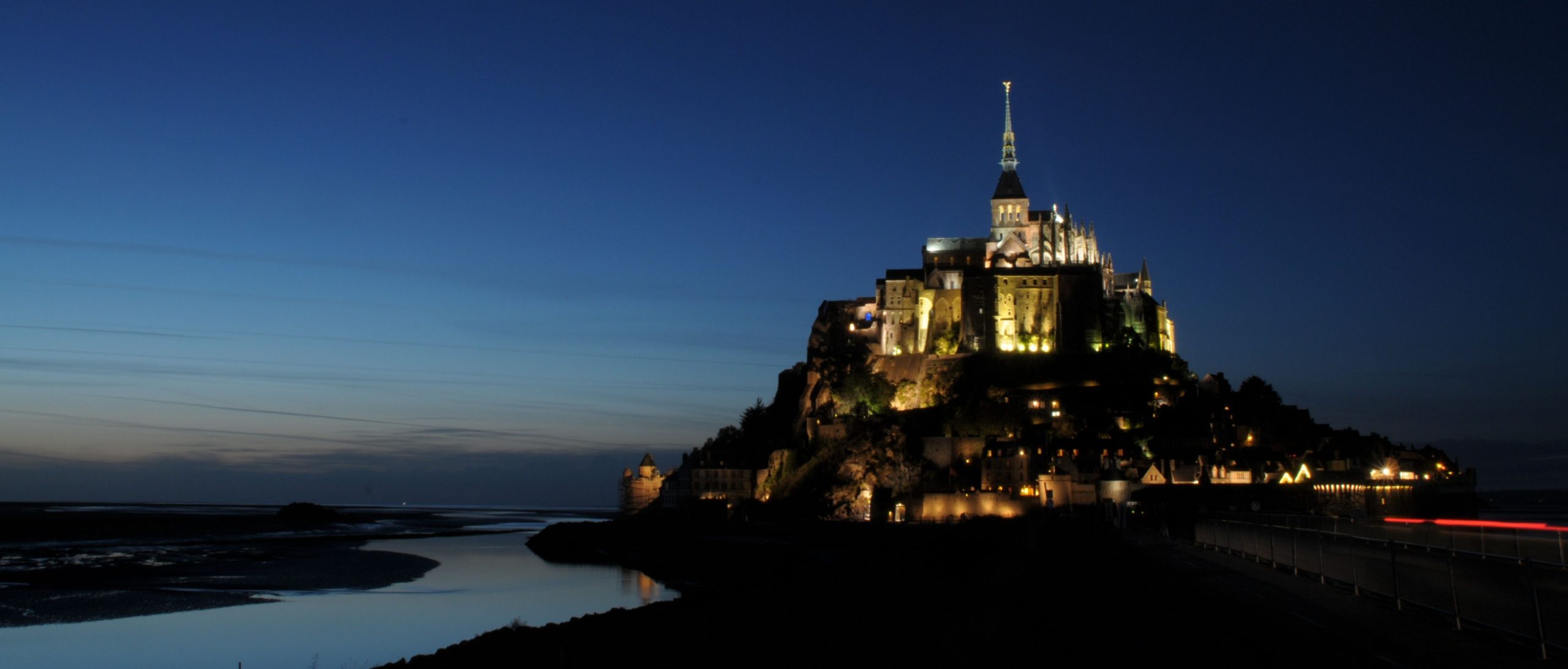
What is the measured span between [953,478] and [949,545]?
25574mm

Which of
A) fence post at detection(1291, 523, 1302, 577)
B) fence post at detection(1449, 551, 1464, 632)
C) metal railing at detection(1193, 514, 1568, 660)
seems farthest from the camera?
fence post at detection(1291, 523, 1302, 577)

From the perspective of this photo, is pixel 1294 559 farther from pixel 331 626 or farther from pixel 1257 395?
pixel 1257 395

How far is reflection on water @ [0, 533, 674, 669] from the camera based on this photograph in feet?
99.3

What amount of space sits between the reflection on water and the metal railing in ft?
74.1

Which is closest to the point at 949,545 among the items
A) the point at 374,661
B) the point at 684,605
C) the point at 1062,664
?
the point at 684,605

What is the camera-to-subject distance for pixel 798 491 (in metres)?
82.9

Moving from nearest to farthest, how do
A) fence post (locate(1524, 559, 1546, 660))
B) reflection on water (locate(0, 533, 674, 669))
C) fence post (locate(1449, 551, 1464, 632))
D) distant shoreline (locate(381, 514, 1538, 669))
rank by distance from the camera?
fence post (locate(1524, 559, 1546, 660)) → distant shoreline (locate(381, 514, 1538, 669)) → fence post (locate(1449, 551, 1464, 632)) → reflection on water (locate(0, 533, 674, 669))

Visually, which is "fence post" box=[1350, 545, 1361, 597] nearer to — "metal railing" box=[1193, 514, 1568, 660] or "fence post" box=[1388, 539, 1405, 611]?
"metal railing" box=[1193, 514, 1568, 660]

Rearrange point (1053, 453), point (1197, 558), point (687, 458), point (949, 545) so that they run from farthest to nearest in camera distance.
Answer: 1. point (687, 458)
2. point (1053, 453)
3. point (949, 545)
4. point (1197, 558)

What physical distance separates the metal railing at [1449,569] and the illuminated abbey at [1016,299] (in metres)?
73.3

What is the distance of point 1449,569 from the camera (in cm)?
1576

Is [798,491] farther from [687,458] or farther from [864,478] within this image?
[687,458]

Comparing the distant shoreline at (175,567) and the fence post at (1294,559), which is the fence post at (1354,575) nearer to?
the fence post at (1294,559)

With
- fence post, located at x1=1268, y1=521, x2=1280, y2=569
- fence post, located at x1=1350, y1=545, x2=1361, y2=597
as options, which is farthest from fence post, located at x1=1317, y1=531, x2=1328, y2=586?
fence post, located at x1=1268, y1=521, x2=1280, y2=569
